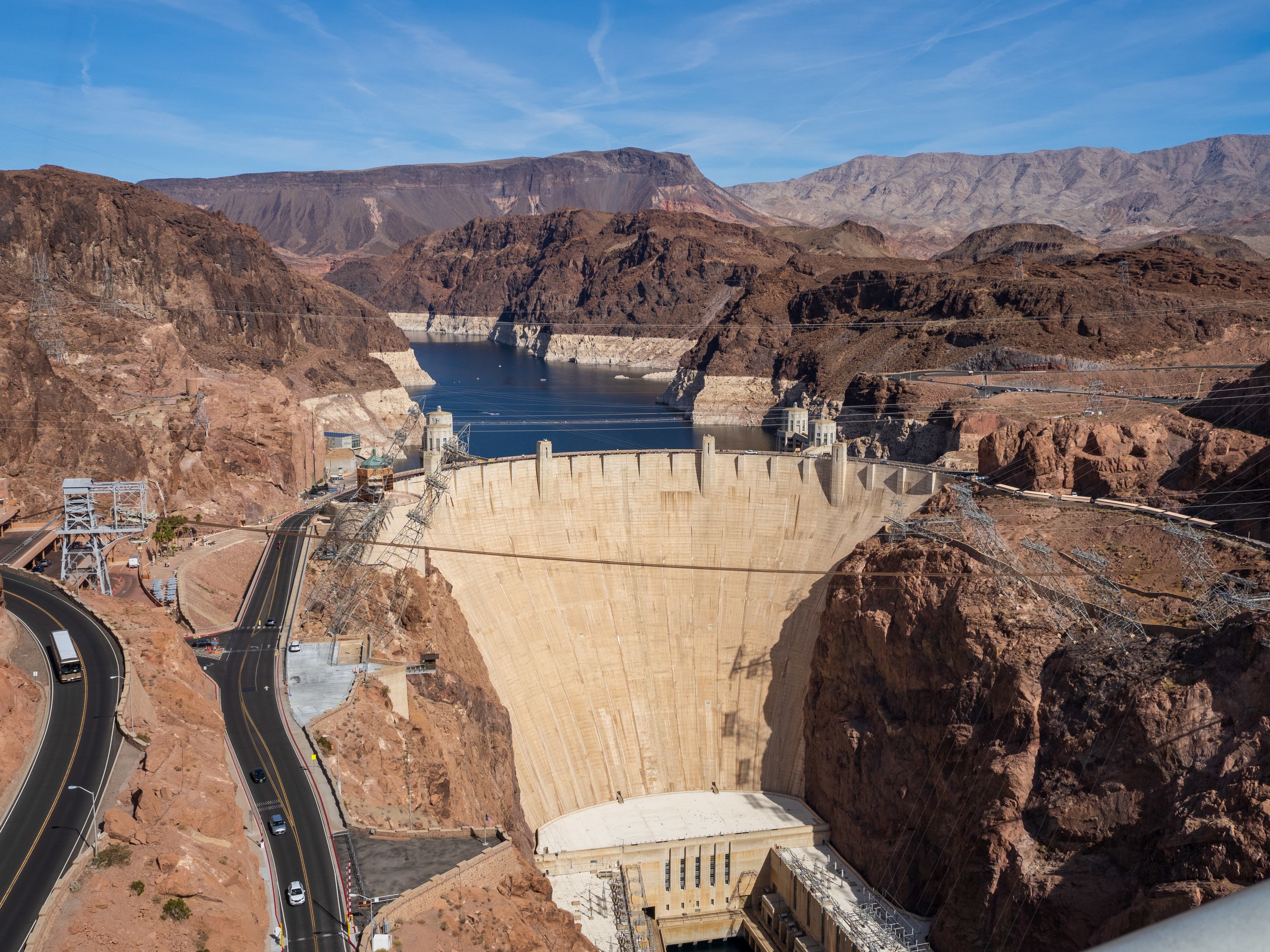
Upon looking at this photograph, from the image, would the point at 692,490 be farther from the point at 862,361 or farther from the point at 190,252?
the point at 190,252

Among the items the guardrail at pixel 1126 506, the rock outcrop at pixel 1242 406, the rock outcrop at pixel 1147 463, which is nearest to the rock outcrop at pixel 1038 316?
the rock outcrop at pixel 1242 406

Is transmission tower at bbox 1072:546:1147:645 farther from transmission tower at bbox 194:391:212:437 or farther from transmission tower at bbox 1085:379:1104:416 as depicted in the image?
transmission tower at bbox 194:391:212:437

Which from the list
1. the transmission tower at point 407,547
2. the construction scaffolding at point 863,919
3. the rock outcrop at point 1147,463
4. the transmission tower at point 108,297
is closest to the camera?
the construction scaffolding at point 863,919

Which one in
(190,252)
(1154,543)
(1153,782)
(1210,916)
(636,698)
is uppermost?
(190,252)

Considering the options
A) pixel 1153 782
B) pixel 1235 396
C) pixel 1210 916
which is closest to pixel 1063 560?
pixel 1153 782

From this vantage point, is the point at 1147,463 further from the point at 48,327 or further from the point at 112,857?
the point at 48,327

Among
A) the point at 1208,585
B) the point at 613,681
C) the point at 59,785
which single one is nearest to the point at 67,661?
the point at 59,785

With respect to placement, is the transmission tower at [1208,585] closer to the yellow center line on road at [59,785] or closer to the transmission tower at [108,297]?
the yellow center line on road at [59,785]
